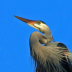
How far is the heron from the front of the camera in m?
2.62

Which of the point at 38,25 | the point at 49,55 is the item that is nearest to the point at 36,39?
the point at 49,55

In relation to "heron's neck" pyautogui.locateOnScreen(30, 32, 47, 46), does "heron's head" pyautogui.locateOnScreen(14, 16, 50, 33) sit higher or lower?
higher

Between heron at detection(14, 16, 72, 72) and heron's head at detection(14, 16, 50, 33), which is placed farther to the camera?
heron's head at detection(14, 16, 50, 33)

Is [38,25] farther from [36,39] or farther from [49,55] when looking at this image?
[49,55]

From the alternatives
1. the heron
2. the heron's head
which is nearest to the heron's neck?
the heron

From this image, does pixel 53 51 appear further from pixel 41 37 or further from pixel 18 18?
pixel 18 18

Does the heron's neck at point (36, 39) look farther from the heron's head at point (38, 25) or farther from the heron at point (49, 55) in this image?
the heron's head at point (38, 25)

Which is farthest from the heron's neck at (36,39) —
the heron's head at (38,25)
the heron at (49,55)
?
the heron's head at (38,25)

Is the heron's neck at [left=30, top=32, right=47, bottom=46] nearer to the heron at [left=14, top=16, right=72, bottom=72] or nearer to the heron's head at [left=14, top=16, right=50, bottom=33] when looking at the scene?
the heron at [left=14, top=16, right=72, bottom=72]

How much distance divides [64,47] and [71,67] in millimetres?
281

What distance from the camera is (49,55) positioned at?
263 centimetres

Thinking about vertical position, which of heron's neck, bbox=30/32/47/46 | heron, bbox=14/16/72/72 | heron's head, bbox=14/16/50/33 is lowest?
heron, bbox=14/16/72/72

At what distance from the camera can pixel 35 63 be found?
269 cm

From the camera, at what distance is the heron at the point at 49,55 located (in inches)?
103
